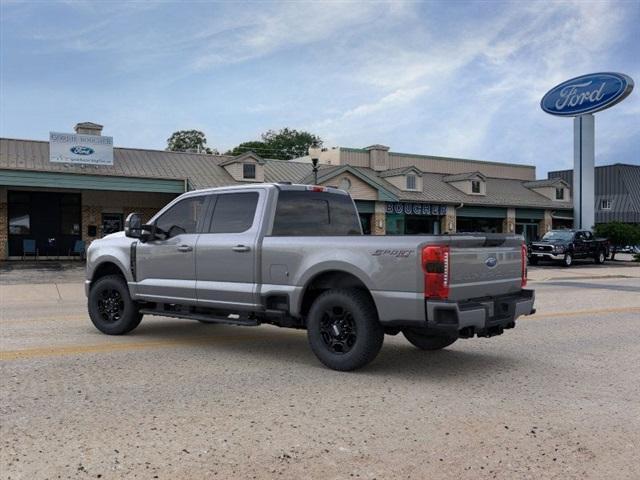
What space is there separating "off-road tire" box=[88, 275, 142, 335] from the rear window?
2600 mm

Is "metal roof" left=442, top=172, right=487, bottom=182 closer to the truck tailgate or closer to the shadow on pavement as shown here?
the shadow on pavement

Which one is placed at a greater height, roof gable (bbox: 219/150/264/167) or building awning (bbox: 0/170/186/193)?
roof gable (bbox: 219/150/264/167)

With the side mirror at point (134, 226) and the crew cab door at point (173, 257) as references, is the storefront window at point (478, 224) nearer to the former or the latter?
the crew cab door at point (173, 257)

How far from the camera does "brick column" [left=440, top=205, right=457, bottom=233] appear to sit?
38469 mm

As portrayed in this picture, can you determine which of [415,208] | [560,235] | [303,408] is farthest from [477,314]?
[415,208]

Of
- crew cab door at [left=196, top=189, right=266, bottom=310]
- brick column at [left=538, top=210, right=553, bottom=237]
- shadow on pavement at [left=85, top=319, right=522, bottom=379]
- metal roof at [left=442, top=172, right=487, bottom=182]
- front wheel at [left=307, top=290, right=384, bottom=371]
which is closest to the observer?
front wheel at [left=307, top=290, right=384, bottom=371]

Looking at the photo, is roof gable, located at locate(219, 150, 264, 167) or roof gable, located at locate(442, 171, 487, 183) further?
roof gable, located at locate(442, 171, 487, 183)

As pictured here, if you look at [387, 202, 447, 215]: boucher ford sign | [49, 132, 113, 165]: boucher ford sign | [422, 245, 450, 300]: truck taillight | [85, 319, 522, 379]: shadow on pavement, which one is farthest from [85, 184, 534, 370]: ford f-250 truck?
[387, 202, 447, 215]: boucher ford sign

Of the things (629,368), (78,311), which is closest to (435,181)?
(78,311)

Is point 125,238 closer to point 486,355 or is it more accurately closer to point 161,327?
point 161,327

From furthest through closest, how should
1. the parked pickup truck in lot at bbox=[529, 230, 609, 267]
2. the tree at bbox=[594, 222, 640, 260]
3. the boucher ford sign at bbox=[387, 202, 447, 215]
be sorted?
the tree at bbox=[594, 222, 640, 260] < the boucher ford sign at bbox=[387, 202, 447, 215] < the parked pickup truck in lot at bbox=[529, 230, 609, 267]

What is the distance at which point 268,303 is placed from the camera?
22.7 ft

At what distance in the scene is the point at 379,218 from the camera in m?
35.6

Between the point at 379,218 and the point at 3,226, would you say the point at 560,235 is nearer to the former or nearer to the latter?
the point at 379,218
